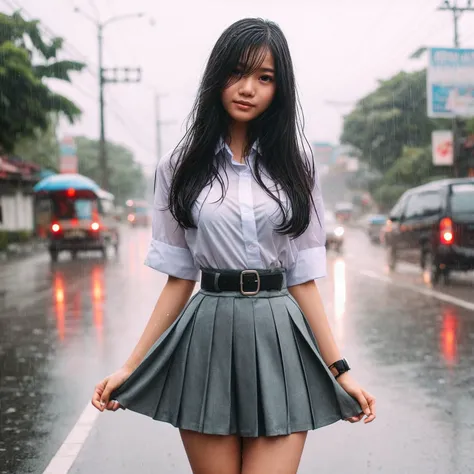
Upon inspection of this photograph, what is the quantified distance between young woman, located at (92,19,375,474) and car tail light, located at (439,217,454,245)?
11393 millimetres

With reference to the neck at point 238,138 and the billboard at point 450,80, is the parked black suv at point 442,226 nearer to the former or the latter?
the neck at point 238,138

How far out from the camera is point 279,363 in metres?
2.60

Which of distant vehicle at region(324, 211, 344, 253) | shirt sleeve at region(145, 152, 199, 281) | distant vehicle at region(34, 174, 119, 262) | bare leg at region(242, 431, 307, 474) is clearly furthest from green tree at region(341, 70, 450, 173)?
bare leg at region(242, 431, 307, 474)

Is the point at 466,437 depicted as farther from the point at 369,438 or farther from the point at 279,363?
the point at 279,363

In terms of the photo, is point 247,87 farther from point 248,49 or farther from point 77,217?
point 77,217

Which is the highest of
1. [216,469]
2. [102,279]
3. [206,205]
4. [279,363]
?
[206,205]

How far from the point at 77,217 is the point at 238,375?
27.3 m

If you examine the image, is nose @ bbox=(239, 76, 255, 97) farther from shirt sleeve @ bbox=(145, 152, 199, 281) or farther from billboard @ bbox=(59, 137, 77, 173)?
billboard @ bbox=(59, 137, 77, 173)

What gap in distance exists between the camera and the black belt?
2.62 metres

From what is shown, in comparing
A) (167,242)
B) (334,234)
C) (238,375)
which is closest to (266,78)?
(167,242)

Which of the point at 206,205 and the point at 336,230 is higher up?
→ the point at 206,205

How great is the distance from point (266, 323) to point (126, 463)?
94.3 inches

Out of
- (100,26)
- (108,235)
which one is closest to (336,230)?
(108,235)

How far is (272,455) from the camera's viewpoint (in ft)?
8.25
